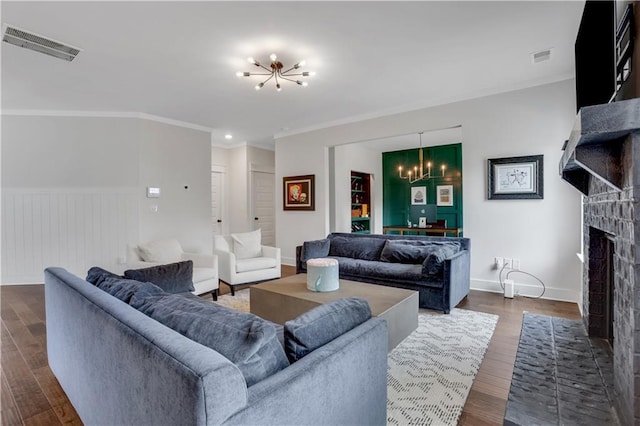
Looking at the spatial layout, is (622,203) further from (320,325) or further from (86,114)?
(86,114)

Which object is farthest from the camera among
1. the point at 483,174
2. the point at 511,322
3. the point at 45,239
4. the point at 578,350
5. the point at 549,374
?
the point at 45,239

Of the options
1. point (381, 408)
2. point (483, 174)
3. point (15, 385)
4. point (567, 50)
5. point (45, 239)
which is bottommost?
point (15, 385)

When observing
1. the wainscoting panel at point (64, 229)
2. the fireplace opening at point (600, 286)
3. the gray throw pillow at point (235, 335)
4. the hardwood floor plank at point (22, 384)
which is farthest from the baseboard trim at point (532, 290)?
the wainscoting panel at point (64, 229)

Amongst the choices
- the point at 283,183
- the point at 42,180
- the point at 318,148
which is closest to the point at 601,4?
the point at 318,148

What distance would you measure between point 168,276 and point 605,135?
2840 millimetres

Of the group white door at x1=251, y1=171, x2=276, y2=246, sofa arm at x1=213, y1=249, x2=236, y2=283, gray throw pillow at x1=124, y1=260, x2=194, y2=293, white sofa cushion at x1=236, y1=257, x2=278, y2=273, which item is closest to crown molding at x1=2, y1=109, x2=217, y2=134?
sofa arm at x1=213, y1=249, x2=236, y2=283

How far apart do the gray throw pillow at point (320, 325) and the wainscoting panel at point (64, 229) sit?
15.1 ft

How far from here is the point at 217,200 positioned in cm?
748

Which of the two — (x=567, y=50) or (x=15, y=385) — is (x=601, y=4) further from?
(x=15, y=385)

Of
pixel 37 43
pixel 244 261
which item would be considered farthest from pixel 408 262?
pixel 37 43

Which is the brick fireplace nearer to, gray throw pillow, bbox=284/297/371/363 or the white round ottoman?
gray throw pillow, bbox=284/297/371/363

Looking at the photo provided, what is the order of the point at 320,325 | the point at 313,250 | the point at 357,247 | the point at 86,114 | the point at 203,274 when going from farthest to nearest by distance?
the point at 86,114 < the point at 357,247 < the point at 313,250 < the point at 203,274 < the point at 320,325

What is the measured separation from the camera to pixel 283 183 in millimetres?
6355

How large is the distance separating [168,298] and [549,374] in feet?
6.76
